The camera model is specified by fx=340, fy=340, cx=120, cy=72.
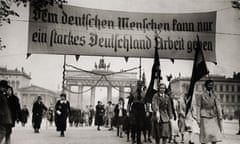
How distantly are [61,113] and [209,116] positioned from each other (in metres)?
2.03

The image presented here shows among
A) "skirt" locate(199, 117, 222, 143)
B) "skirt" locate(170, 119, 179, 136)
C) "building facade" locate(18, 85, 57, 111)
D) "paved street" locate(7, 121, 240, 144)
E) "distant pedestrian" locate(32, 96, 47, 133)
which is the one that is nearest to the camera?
"skirt" locate(199, 117, 222, 143)

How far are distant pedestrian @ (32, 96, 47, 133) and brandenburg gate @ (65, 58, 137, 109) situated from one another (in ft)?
1.31

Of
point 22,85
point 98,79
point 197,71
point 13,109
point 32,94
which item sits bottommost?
point 13,109

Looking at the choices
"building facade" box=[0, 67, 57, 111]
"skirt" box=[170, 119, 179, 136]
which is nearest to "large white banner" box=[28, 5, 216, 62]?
A: "building facade" box=[0, 67, 57, 111]

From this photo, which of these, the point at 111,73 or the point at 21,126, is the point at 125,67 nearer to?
the point at 111,73

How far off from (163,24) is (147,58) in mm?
543

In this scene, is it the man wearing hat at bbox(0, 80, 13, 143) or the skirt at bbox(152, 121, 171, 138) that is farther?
the skirt at bbox(152, 121, 171, 138)

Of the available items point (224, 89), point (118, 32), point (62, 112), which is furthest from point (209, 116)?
point (62, 112)

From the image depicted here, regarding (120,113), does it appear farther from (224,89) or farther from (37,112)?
(224,89)

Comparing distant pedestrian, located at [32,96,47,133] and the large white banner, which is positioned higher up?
the large white banner

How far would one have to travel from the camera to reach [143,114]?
4.66 meters

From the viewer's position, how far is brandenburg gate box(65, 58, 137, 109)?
188 inches

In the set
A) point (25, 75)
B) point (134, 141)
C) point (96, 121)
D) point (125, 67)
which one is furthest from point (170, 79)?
point (25, 75)

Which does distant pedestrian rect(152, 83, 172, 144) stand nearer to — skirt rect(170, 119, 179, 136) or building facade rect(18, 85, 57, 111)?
skirt rect(170, 119, 179, 136)
